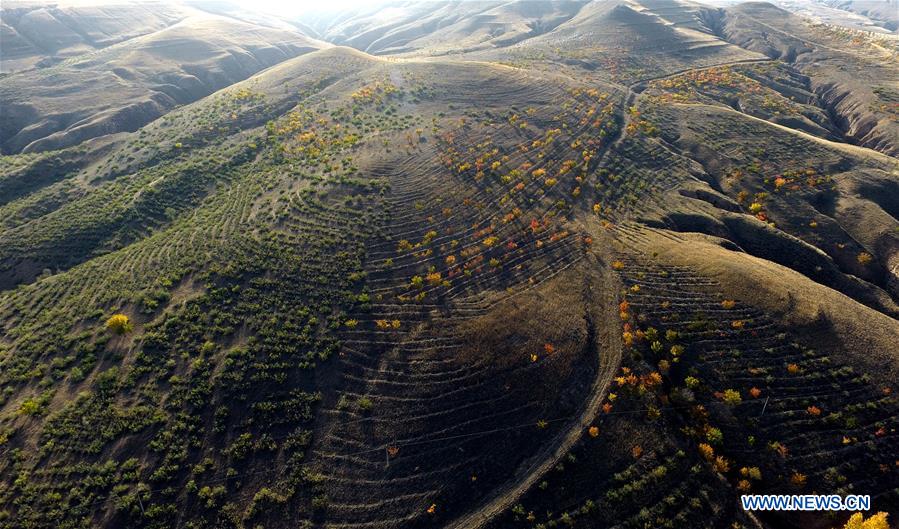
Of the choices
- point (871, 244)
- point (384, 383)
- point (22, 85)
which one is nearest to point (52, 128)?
point (22, 85)

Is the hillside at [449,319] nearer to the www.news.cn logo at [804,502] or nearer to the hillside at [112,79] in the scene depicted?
the www.news.cn logo at [804,502]

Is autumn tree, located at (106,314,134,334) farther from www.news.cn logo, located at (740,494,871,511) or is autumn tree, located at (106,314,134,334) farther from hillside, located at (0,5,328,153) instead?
hillside, located at (0,5,328,153)

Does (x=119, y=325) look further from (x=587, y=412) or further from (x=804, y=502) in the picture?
(x=804, y=502)

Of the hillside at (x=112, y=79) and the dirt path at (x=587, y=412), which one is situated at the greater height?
the hillside at (x=112, y=79)

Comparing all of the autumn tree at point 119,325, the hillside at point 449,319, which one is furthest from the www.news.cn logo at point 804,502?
the autumn tree at point 119,325

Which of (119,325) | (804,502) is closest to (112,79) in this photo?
(119,325)

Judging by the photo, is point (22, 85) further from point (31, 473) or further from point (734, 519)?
point (734, 519)
